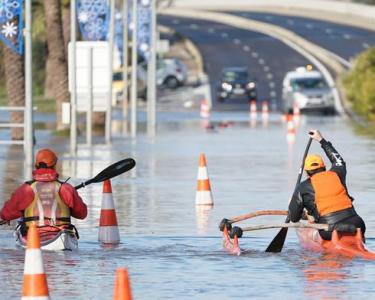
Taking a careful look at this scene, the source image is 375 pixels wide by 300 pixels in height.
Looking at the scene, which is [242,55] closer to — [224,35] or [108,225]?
[224,35]

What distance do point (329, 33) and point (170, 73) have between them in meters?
28.8

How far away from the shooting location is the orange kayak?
16.1 metres

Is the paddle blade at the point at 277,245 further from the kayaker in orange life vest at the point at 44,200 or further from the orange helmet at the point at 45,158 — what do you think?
the orange helmet at the point at 45,158

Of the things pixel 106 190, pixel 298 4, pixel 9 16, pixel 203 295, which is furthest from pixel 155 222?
pixel 298 4

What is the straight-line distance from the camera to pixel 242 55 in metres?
99.6

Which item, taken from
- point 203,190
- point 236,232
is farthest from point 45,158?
point 203,190

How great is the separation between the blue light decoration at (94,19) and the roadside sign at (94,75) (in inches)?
59.7

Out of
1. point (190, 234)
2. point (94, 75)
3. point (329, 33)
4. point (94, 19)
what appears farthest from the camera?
point (329, 33)

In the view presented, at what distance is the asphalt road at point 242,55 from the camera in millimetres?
82812

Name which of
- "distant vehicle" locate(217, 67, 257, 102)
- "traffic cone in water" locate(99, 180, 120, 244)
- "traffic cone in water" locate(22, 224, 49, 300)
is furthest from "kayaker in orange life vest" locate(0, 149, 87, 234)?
"distant vehicle" locate(217, 67, 257, 102)

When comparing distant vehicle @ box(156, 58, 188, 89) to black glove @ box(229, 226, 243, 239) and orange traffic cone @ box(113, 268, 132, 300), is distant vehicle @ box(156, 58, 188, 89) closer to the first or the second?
black glove @ box(229, 226, 243, 239)

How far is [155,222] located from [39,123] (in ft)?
120

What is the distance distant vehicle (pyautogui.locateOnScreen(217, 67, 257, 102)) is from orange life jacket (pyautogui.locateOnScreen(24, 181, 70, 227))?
60646 millimetres

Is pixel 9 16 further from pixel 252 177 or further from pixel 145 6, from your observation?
pixel 145 6
